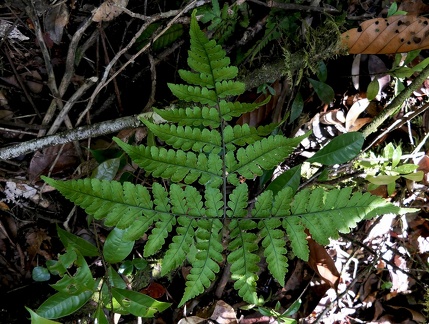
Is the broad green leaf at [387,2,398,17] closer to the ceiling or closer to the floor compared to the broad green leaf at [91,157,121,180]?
closer to the ceiling

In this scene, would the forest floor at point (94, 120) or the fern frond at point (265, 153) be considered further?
the forest floor at point (94, 120)

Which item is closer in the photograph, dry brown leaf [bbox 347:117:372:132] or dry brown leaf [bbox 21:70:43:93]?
dry brown leaf [bbox 21:70:43:93]

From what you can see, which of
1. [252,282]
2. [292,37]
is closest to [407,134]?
[292,37]

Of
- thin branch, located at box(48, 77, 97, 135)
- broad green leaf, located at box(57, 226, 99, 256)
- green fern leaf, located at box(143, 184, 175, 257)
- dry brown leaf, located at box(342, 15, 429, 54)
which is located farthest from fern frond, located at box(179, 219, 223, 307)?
dry brown leaf, located at box(342, 15, 429, 54)

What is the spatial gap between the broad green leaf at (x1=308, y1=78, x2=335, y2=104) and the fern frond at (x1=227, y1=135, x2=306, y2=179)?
38.6 inches

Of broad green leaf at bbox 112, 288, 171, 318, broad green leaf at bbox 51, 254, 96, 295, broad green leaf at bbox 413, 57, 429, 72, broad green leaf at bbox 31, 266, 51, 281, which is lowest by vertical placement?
broad green leaf at bbox 31, 266, 51, 281

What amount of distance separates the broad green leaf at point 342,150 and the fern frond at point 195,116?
0.95 metres

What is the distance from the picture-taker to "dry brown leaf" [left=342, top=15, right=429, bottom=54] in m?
2.49

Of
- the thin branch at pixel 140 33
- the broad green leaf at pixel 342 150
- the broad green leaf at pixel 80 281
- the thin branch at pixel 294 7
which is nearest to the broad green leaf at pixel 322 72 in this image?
the thin branch at pixel 294 7

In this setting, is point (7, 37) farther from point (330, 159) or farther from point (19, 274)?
point (330, 159)

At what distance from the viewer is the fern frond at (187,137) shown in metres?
1.80

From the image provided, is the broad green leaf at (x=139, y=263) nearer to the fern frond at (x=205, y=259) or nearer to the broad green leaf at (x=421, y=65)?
the fern frond at (x=205, y=259)

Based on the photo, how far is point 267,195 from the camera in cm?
192

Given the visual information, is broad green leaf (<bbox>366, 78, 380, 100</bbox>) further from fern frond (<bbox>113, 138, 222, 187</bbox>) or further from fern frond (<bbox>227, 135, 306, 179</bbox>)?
fern frond (<bbox>113, 138, 222, 187</bbox>)
